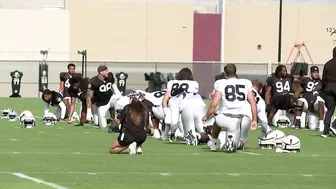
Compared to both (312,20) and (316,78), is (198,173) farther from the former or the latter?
(312,20)

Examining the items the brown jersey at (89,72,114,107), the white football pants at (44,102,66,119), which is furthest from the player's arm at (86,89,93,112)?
the white football pants at (44,102,66,119)

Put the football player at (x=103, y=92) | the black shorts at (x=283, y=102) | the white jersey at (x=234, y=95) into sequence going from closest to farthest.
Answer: the white jersey at (x=234, y=95), the football player at (x=103, y=92), the black shorts at (x=283, y=102)

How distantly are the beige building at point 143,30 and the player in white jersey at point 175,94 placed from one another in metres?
49.5

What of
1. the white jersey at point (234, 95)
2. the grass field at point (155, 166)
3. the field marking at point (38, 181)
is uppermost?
the white jersey at point (234, 95)

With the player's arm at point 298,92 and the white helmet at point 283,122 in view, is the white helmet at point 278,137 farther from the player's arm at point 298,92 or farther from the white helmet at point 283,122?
the white helmet at point 283,122

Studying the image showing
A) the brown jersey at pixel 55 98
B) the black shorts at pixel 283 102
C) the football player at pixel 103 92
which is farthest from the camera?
the brown jersey at pixel 55 98

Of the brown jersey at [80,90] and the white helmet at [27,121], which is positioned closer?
the white helmet at [27,121]

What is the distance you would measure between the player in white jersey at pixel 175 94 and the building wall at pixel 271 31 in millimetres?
55663

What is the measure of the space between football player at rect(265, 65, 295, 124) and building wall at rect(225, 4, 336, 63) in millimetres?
46876

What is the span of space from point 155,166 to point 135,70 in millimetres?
45321

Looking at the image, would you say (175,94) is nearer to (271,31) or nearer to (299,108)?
(299,108)

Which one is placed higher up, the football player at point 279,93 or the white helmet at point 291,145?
the football player at point 279,93

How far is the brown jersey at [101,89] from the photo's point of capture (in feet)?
96.4

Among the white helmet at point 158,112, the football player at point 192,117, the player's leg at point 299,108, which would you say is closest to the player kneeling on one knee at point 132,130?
the football player at point 192,117
